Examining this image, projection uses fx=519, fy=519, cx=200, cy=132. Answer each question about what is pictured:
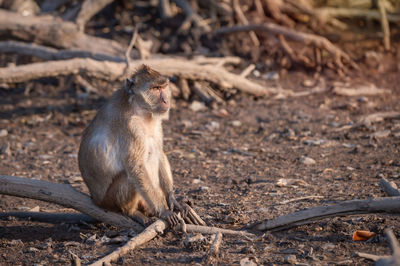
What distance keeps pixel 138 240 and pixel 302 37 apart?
6.15 meters

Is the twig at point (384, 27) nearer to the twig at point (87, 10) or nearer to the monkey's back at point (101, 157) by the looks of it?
the twig at point (87, 10)

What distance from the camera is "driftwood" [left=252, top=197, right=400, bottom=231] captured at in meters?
3.79

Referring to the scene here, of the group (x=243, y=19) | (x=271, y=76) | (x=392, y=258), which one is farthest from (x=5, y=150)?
(x=392, y=258)

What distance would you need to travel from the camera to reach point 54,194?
15.2 feet

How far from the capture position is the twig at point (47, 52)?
818 cm

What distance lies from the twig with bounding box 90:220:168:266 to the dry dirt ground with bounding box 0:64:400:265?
7 centimetres

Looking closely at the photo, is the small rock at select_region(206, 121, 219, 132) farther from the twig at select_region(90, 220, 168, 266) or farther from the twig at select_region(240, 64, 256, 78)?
the twig at select_region(90, 220, 168, 266)

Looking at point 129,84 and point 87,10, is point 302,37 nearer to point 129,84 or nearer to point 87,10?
point 87,10

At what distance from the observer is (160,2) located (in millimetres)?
10766

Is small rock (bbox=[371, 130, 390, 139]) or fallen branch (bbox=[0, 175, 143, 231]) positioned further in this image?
small rock (bbox=[371, 130, 390, 139])

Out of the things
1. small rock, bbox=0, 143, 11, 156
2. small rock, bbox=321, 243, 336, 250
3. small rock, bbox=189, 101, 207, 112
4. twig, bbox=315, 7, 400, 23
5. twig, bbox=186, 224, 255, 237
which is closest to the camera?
small rock, bbox=321, 243, 336, 250

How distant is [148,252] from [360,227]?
5.58ft

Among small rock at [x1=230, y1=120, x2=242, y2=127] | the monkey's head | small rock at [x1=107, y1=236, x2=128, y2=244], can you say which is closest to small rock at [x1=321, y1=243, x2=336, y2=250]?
small rock at [x1=107, y1=236, x2=128, y2=244]

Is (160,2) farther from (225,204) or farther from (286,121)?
(225,204)
